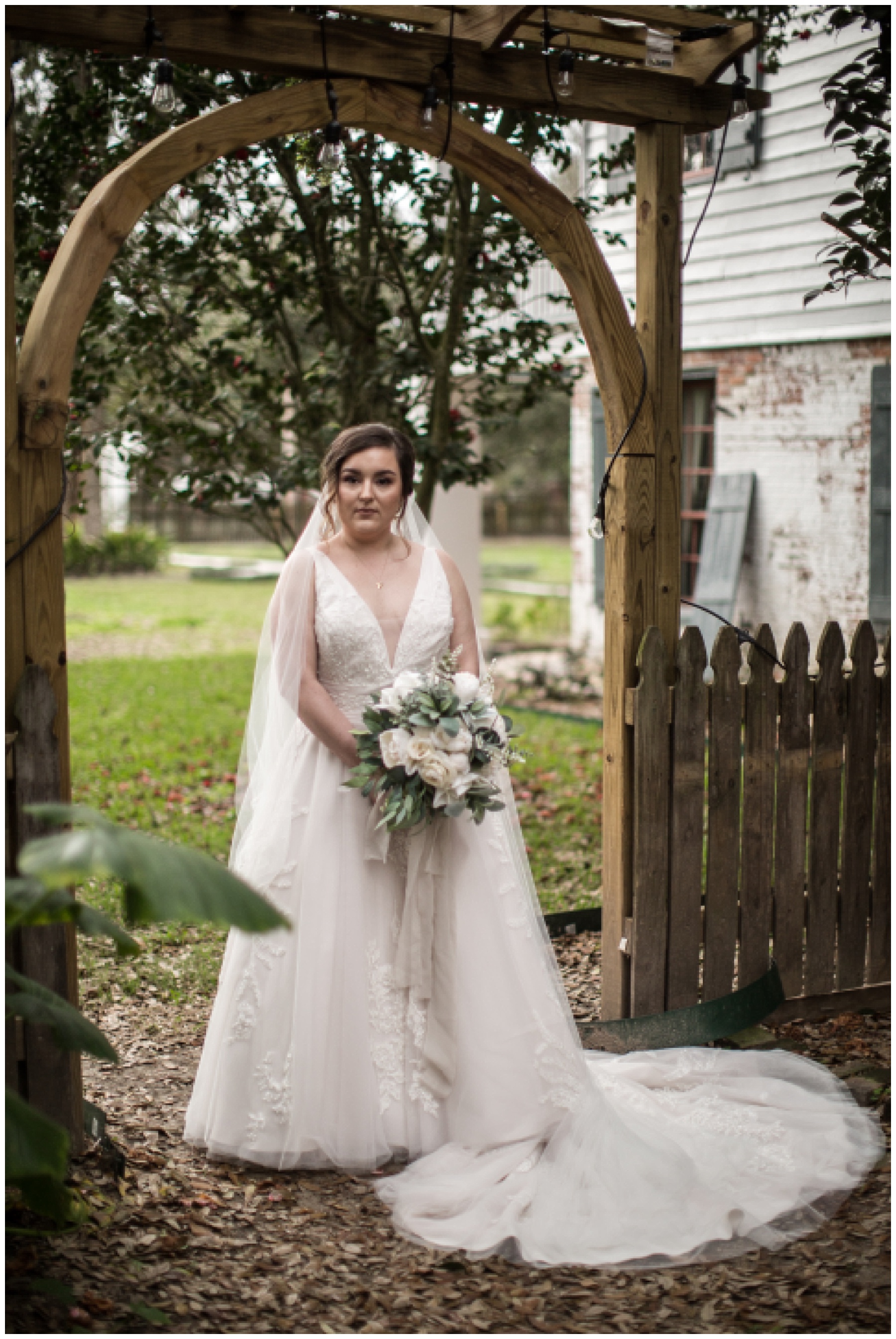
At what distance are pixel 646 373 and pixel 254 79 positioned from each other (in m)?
3.10

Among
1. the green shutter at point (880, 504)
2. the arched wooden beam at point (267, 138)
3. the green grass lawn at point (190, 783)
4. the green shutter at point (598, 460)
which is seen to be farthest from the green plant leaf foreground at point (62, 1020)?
the green shutter at point (598, 460)

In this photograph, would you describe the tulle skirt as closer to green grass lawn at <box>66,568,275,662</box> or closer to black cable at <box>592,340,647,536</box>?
black cable at <box>592,340,647,536</box>

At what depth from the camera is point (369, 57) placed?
3.81 meters

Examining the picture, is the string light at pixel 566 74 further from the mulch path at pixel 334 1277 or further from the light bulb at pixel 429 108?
the mulch path at pixel 334 1277

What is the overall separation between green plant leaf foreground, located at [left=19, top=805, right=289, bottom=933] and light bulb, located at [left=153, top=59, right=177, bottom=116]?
2181 mm

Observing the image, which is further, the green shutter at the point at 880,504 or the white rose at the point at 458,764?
the green shutter at the point at 880,504

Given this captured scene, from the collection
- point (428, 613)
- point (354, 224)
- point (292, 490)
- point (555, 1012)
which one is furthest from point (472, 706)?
point (354, 224)

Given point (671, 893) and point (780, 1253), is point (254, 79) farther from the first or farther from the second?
point (780, 1253)

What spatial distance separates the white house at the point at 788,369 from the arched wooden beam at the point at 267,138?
5.21m

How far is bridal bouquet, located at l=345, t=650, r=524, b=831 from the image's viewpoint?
366cm

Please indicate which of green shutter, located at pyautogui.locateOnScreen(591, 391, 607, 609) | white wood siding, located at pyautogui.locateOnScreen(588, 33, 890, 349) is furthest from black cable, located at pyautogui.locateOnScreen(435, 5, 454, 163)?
green shutter, located at pyautogui.locateOnScreen(591, 391, 607, 609)

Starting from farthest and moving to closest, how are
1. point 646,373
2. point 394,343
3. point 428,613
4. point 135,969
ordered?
point 394,343, point 135,969, point 646,373, point 428,613

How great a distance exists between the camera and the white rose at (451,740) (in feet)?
12.0

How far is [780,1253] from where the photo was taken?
328 cm
